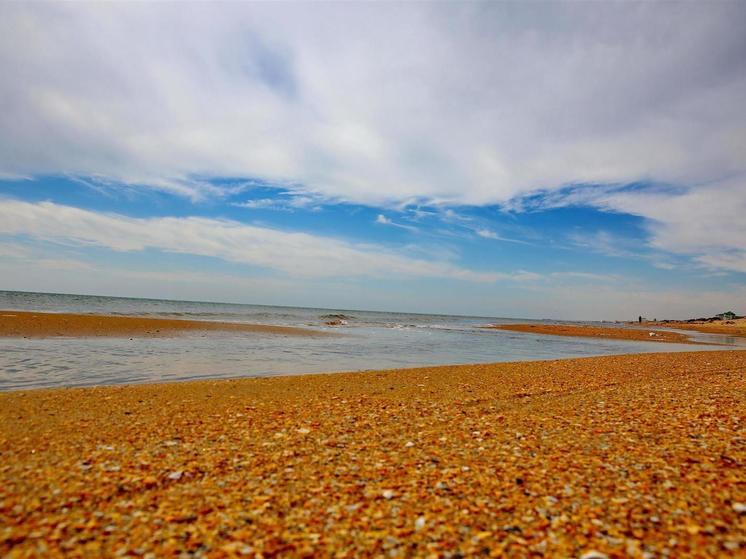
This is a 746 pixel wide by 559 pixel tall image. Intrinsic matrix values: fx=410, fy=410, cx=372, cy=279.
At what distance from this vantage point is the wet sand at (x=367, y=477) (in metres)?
3.72

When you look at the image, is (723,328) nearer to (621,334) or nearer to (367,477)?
(621,334)

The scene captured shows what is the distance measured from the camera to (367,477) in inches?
201

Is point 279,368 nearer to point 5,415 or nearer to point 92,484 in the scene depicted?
point 5,415

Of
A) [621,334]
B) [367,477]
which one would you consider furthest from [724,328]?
[367,477]

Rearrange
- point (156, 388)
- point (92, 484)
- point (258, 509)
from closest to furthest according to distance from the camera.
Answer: point (258, 509) < point (92, 484) < point (156, 388)

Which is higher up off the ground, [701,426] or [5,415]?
[701,426]

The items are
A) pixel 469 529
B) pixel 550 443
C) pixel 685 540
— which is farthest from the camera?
pixel 550 443

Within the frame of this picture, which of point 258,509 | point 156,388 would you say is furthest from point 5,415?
point 258,509

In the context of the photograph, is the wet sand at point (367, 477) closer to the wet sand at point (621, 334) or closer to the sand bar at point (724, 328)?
the wet sand at point (621, 334)

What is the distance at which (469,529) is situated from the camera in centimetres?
395

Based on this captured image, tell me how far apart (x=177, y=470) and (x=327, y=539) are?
8.21ft

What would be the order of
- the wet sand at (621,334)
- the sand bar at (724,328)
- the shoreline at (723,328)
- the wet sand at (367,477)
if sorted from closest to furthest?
the wet sand at (367,477) → the wet sand at (621,334) → the sand bar at (724,328) → the shoreline at (723,328)

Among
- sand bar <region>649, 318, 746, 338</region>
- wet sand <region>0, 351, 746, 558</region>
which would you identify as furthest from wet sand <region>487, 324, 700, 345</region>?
wet sand <region>0, 351, 746, 558</region>

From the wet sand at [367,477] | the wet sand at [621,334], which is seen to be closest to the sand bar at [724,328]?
the wet sand at [621,334]
